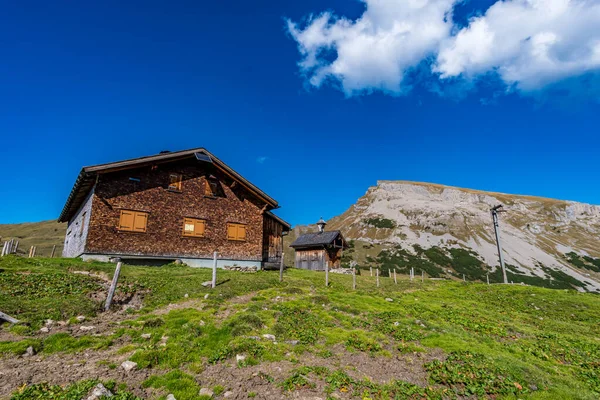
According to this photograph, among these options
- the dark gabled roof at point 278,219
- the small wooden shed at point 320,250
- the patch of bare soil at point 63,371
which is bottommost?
the patch of bare soil at point 63,371

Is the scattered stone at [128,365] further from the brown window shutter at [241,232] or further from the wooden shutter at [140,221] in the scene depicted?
the brown window shutter at [241,232]

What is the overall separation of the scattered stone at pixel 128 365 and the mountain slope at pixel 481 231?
264 feet

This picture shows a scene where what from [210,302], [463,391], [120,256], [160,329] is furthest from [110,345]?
[120,256]

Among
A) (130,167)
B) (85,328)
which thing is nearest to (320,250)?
(130,167)

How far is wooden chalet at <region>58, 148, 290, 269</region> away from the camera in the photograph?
2403 centimetres

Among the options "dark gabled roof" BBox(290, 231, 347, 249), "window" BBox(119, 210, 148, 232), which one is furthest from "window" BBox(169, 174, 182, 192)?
"dark gabled roof" BBox(290, 231, 347, 249)

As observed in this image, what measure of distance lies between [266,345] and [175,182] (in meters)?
20.4

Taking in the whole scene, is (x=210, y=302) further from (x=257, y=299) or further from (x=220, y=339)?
(x=220, y=339)

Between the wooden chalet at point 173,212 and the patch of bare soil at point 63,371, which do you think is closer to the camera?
the patch of bare soil at point 63,371

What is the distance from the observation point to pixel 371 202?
489 feet

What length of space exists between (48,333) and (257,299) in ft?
27.7

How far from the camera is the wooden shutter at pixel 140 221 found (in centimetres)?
2500

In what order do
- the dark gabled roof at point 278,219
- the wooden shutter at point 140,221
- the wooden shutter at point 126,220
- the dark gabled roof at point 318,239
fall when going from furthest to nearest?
the dark gabled roof at point 318,239 < the dark gabled roof at point 278,219 < the wooden shutter at point 140,221 < the wooden shutter at point 126,220

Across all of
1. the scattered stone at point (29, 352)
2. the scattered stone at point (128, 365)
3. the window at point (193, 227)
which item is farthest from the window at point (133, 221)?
the scattered stone at point (128, 365)
